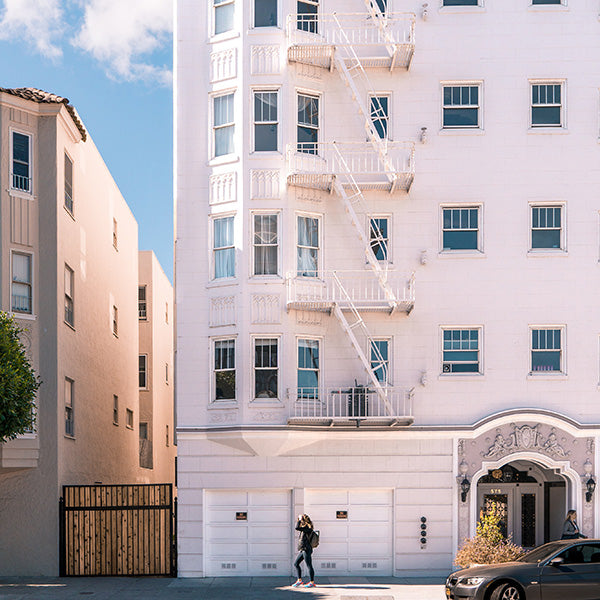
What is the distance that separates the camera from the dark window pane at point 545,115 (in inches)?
997

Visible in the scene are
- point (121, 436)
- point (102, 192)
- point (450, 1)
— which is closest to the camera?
point (450, 1)

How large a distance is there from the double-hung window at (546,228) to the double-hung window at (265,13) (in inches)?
339

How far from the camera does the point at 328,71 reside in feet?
82.7

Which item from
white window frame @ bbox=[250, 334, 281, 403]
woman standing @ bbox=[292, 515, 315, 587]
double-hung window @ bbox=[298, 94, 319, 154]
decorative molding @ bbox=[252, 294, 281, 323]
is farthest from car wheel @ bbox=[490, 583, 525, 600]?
double-hung window @ bbox=[298, 94, 319, 154]

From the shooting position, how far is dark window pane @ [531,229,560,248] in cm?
2508

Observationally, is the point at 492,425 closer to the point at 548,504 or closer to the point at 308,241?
the point at 548,504

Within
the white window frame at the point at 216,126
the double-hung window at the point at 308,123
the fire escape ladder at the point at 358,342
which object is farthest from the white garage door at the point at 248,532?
the double-hung window at the point at 308,123

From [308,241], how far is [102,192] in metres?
9.92

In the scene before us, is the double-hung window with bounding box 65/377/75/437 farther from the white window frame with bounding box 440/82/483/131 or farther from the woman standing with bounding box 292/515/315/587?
the white window frame with bounding box 440/82/483/131

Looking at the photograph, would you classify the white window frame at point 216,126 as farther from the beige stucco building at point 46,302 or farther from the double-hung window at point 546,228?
the double-hung window at point 546,228

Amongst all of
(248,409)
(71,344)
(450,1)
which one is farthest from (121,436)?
(450,1)

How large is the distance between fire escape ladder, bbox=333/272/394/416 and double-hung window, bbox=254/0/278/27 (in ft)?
22.8

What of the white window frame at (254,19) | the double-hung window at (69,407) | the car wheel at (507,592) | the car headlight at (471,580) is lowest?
the car wheel at (507,592)

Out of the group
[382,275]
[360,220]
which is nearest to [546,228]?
[382,275]
